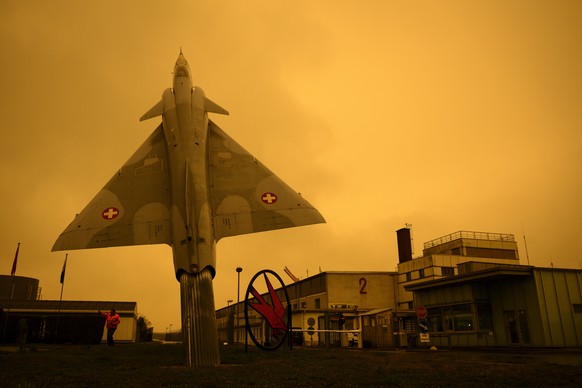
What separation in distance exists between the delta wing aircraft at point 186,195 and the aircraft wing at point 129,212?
49 millimetres

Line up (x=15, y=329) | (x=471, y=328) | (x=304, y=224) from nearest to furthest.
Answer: (x=304, y=224)
(x=15, y=329)
(x=471, y=328)

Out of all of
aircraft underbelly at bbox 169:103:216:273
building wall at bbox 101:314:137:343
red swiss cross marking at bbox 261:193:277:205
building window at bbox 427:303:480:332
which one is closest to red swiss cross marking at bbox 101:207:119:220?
aircraft underbelly at bbox 169:103:216:273

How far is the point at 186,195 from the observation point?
19375 mm

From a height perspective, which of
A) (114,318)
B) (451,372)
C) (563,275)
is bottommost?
(451,372)

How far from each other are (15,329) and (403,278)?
2187 inches

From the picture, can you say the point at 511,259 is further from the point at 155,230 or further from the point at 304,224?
the point at 155,230

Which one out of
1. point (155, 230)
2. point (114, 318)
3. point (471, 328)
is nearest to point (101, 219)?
point (155, 230)

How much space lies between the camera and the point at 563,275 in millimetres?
31484

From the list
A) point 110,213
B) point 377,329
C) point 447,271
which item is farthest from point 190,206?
point 447,271

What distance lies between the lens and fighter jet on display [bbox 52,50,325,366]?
18.8 m

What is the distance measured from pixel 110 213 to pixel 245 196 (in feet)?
22.6

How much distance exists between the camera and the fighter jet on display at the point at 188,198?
738 inches

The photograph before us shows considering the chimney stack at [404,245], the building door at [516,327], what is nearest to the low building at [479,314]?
the building door at [516,327]

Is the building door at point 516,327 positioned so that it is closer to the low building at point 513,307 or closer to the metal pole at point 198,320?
the low building at point 513,307
